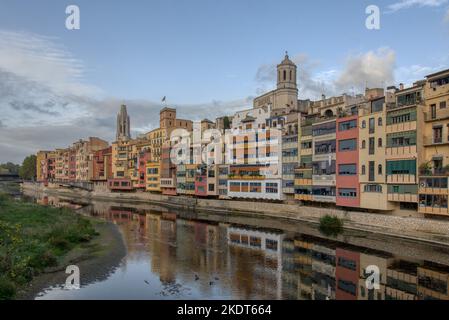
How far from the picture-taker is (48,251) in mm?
31641

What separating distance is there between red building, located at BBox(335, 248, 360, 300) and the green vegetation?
9687 millimetres

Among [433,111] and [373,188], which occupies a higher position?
[433,111]

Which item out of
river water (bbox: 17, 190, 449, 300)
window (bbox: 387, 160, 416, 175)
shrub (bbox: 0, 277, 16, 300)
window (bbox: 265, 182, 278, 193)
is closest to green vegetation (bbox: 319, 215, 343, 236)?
river water (bbox: 17, 190, 449, 300)

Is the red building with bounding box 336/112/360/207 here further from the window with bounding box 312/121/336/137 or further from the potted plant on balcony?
the potted plant on balcony

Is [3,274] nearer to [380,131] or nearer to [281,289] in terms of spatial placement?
[281,289]

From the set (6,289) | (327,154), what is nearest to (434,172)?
(327,154)

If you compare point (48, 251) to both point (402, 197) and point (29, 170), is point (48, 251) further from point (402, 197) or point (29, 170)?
point (29, 170)

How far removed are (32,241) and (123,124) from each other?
13722 centimetres

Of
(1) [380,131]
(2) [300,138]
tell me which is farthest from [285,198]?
(1) [380,131]

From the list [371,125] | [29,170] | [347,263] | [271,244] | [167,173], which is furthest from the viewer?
[29,170]

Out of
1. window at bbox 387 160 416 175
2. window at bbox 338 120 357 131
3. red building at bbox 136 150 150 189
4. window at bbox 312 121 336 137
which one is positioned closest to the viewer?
window at bbox 387 160 416 175

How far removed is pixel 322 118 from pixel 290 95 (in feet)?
141

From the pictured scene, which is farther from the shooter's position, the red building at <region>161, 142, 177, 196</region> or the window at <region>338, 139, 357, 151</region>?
the red building at <region>161, 142, 177, 196</region>

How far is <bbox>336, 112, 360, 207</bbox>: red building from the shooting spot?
160 feet
